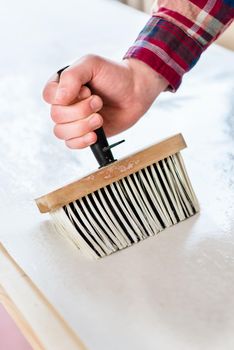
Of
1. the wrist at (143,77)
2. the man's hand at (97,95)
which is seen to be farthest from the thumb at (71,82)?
the wrist at (143,77)

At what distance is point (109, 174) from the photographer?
73cm

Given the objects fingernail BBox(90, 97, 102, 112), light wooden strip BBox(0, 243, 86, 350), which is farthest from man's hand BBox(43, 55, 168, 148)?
light wooden strip BBox(0, 243, 86, 350)

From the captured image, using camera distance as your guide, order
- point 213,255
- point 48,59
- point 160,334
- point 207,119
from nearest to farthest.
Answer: point 160,334 < point 213,255 < point 207,119 < point 48,59

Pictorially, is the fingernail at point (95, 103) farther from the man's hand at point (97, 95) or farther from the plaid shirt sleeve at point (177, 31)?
the plaid shirt sleeve at point (177, 31)

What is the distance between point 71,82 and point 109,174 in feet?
0.42

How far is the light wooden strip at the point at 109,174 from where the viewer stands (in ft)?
2.35

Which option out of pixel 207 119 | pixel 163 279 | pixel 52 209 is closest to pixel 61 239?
pixel 52 209

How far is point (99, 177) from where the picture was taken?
2.39 ft

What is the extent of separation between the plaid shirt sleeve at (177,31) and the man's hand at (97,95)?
0.06 ft

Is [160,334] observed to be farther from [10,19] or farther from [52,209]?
[10,19]

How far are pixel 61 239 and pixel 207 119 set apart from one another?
0.39 meters

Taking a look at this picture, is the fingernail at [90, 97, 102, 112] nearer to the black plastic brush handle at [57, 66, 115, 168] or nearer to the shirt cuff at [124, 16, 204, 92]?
the black plastic brush handle at [57, 66, 115, 168]

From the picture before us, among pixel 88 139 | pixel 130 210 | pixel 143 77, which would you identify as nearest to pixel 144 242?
pixel 130 210

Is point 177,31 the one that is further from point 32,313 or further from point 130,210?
point 32,313
